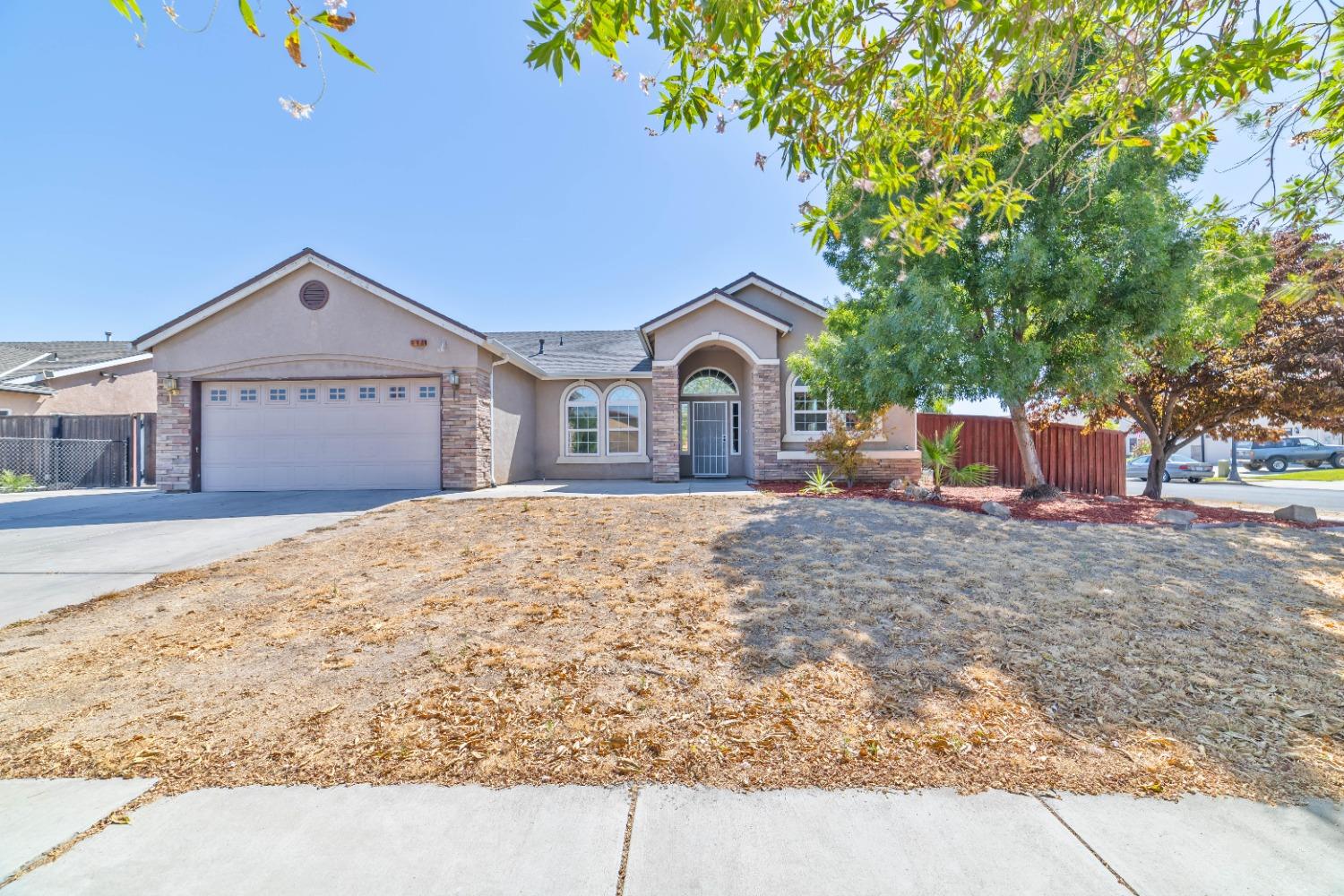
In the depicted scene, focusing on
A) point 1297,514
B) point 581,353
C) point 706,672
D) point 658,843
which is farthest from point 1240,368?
point 581,353

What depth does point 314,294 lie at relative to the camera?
36.5ft

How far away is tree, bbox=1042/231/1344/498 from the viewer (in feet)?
26.8

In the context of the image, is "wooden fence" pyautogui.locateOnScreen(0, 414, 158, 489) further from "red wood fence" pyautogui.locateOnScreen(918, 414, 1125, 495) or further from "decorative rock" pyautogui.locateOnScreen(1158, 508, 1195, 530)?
"red wood fence" pyautogui.locateOnScreen(918, 414, 1125, 495)

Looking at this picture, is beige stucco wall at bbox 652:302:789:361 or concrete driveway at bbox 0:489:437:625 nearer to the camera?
concrete driveway at bbox 0:489:437:625

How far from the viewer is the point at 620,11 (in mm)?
2738

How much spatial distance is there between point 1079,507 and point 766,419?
592 centimetres

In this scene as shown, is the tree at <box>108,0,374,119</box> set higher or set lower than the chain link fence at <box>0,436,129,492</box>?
higher

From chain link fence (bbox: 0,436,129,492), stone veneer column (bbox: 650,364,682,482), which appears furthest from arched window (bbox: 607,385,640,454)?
chain link fence (bbox: 0,436,129,492)

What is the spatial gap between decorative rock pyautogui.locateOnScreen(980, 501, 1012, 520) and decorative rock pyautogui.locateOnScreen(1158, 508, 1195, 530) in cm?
188

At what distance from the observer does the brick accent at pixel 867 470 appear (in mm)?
12109

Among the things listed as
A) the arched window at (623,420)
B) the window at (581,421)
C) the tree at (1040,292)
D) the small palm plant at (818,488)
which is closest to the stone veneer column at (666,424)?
the arched window at (623,420)

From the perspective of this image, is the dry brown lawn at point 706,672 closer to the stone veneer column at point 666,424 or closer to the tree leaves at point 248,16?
the tree leaves at point 248,16

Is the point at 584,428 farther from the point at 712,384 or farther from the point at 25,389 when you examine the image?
the point at 25,389

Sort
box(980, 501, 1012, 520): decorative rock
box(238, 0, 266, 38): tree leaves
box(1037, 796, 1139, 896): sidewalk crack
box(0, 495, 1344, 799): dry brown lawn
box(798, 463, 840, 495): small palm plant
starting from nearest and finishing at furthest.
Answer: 1. box(1037, 796, 1139, 896): sidewalk crack
2. box(238, 0, 266, 38): tree leaves
3. box(0, 495, 1344, 799): dry brown lawn
4. box(980, 501, 1012, 520): decorative rock
5. box(798, 463, 840, 495): small palm plant
